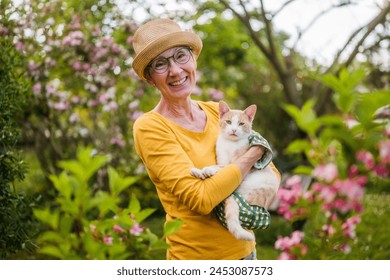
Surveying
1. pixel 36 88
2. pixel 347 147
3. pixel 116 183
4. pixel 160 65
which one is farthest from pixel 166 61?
pixel 36 88

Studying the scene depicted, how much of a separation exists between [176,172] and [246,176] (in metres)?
0.26

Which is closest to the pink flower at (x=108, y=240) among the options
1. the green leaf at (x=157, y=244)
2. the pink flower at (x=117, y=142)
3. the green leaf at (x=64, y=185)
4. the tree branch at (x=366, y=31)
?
the green leaf at (x=157, y=244)

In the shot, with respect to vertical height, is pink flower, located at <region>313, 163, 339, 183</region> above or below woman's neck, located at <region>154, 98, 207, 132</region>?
above

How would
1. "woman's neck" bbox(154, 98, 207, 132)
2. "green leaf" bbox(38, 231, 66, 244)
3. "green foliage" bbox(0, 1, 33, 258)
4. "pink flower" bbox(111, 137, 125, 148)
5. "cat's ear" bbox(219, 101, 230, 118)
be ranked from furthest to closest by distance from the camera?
"pink flower" bbox(111, 137, 125, 148), "green foliage" bbox(0, 1, 33, 258), "cat's ear" bbox(219, 101, 230, 118), "woman's neck" bbox(154, 98, 207, 132), "green leaf" bbox(38, 231, 66, 244)

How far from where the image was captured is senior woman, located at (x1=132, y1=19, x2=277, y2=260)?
169cm

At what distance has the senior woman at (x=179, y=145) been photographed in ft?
5.55

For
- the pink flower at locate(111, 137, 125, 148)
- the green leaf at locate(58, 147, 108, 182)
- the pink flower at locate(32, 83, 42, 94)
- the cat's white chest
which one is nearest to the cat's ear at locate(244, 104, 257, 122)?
the cat's white chest

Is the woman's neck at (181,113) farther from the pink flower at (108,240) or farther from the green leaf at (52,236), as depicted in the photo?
the green leaf at (52,236)

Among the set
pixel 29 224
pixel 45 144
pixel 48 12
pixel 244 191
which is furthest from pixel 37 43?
pixel 244 191

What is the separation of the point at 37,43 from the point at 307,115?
15.7 ft

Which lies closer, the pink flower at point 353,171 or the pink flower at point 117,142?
the pink flower at point 353,171

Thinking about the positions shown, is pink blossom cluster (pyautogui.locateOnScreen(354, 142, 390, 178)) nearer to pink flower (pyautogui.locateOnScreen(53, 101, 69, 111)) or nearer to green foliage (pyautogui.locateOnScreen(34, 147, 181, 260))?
green foliage (pyautogui.locateOnScreen(34, 147, 181, 260))

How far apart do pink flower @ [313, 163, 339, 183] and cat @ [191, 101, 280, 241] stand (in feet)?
1.99

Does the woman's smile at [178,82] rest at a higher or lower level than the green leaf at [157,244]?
higher
